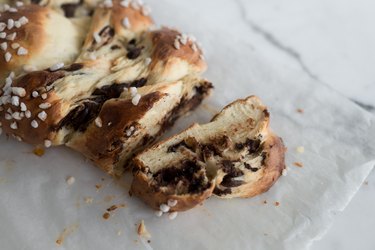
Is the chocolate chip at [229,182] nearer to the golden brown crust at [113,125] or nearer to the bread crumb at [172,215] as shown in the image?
the bread crumb at [172,215]

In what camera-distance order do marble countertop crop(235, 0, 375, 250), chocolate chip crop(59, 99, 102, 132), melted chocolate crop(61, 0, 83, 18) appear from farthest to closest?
1. marble countertop crop(235, 0, 375, 250)
2. melted chocolate crop(61, 0, 83, 18)
3. chocolate chip crop(59, 99, 102, 132)

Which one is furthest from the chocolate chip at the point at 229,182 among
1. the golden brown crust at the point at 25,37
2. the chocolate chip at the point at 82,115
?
the golden brown crust at the point at 25,37

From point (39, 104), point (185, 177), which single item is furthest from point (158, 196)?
point (39, 104)

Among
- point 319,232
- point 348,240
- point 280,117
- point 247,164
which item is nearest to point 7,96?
point 247,164

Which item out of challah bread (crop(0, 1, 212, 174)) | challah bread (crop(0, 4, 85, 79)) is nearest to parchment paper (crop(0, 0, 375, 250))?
challah bread (crop(0, 1, 212, 174))

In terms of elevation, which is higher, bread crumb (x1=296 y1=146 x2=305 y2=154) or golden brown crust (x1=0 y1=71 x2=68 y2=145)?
golden brown crust (x1=0 y1=71 x2=68 y2=145)

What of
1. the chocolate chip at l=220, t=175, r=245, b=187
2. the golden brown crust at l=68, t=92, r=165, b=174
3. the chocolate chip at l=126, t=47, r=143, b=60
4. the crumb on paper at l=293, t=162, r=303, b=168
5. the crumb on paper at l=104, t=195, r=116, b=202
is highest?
the chocolate chip at l=126, t=47, r=143, b=60

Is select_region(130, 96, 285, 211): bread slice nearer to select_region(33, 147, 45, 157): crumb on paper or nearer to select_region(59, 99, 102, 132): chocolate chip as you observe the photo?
select_region(59, 99, 102, 132): chocolate chip
